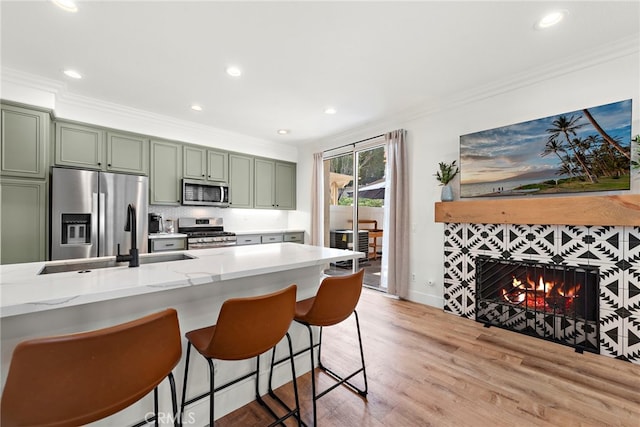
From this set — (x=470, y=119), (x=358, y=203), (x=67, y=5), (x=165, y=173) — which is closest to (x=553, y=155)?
(x=470, y=119)

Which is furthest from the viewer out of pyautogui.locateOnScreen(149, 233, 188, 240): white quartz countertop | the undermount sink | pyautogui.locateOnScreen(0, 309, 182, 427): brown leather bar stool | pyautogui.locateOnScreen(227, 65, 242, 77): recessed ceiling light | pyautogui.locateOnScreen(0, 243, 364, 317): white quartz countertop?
pyautogui.locateOnScreen(149, 233, 188, 240): white quartz countertop

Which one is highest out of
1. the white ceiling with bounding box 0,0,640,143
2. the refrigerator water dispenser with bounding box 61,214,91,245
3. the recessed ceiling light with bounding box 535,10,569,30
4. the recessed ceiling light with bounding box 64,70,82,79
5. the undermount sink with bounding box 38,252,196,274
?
the recessed ceiling light with bounding box 64,70,82,79

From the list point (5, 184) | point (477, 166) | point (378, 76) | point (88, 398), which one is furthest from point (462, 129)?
point (5, 184)

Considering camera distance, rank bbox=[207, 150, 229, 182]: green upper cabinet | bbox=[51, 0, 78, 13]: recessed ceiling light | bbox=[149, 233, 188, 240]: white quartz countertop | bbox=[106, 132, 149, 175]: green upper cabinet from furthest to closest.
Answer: bbox=[207, 150, 229, 182]: green upper cabinet < bbox=[149, 233, 188, 240]: white quartz countertop < bbox=[106, 132, 149, 175]: green upper cabinet < bbox=[51, 0, 78, 13]: recessed ceiling light

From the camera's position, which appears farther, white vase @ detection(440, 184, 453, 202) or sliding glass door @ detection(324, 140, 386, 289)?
sliding glass door @ detection(324, 140, 386, 289)

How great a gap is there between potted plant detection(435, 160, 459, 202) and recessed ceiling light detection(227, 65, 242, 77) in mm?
2609

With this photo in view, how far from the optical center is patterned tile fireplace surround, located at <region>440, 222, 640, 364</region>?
2.27m

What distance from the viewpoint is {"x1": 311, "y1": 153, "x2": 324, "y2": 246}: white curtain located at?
528 cm

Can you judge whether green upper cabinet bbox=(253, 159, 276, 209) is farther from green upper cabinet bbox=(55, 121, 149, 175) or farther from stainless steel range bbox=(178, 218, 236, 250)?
green upper cabinet bbox=(55, 121, 149, 175)

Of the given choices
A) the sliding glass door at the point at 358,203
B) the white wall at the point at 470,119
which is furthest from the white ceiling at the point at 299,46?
the sliding glass door at the point at 358,203

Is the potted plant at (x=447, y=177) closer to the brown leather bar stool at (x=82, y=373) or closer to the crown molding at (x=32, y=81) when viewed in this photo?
the brown leather bar stool at (x=82, y=373)

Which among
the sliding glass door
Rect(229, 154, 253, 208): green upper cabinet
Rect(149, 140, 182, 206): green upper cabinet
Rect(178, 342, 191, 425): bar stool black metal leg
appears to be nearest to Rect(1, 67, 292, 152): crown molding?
Rect(149, 140, 182, 206): green upper cabinet

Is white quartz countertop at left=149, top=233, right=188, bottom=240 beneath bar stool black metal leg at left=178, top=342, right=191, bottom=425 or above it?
above

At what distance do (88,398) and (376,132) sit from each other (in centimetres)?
431
